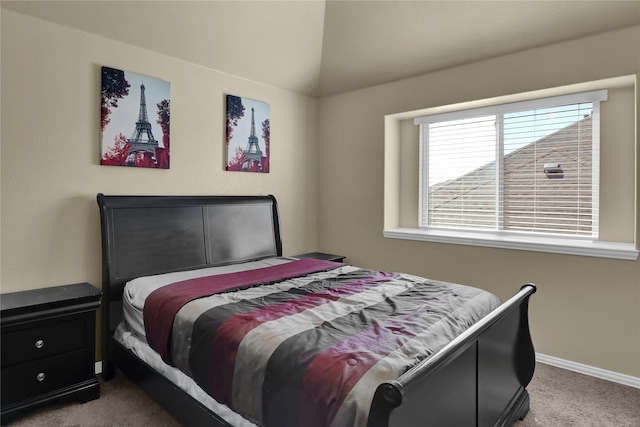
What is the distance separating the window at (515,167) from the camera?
10.1ft

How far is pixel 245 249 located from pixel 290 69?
1793 mm

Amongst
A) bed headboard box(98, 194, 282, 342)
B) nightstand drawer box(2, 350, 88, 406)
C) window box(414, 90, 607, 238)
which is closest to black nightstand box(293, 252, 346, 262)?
bed headboard box(98, 194, 282, 342)

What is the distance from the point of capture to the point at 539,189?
3283mm

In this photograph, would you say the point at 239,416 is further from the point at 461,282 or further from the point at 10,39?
the point at 10,39

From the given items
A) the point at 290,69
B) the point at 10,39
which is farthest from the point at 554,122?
the point at 10,39

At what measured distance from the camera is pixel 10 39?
2.43 metres

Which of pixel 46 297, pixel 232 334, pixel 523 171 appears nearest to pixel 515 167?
pixel 523 171

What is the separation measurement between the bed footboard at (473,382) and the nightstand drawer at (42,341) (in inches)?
79.8

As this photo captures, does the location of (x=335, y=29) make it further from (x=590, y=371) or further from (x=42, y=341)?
(x=590, y=371)

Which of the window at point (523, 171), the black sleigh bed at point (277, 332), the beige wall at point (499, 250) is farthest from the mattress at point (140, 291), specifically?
the window at point (523, 171)

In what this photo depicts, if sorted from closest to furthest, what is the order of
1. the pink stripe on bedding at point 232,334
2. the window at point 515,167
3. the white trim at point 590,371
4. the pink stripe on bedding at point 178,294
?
the pink stripe on bedding at point 232,334 < the pink stripe on bedding at point 178,294 < the white trim at point 590,371 < the window at point 515,167

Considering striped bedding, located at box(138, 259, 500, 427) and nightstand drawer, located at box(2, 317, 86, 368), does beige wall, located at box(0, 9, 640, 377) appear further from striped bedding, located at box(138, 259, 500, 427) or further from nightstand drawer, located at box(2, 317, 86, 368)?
striped bedding, located at box(138, 259, 500, 427)

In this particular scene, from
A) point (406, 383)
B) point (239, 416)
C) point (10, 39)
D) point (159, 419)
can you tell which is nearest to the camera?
point (406, 383)

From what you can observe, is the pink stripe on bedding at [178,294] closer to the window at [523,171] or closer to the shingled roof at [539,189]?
the window at [523,171]
